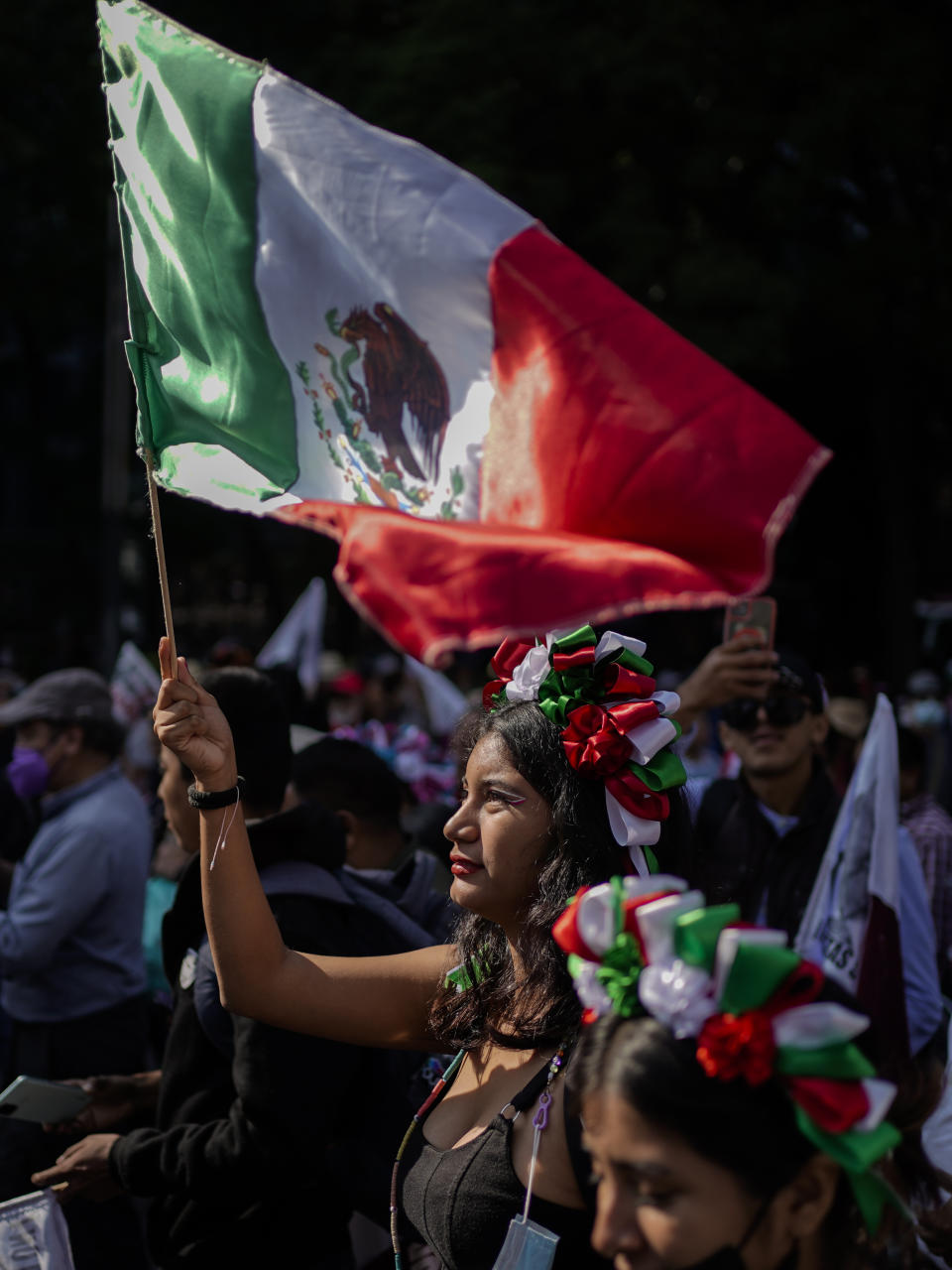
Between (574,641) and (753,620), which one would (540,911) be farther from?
(753,620)

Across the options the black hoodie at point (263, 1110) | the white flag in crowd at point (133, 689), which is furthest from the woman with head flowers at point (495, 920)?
the white flag in crowd at point (133, 689)

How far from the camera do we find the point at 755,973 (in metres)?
1.73

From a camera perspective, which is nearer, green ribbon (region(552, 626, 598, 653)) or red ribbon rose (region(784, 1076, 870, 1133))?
red ribbon rose (region(784, 1076, 870, 1133))

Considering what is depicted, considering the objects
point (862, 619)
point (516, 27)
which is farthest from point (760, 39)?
point (862, 619)

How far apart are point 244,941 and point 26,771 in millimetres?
3638

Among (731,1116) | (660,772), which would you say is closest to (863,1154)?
(731,1116)

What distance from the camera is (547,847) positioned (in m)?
2.48

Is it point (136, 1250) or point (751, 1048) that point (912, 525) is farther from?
point (751, 1048)

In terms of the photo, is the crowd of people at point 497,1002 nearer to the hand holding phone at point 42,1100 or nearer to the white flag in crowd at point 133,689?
the hand holding phone at point 42,1100

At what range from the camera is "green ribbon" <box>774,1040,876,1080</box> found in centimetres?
169

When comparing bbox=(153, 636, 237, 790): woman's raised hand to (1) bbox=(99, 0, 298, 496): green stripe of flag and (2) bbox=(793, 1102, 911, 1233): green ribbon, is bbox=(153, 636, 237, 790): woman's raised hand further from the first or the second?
(2) bbox=(793, 1102, 911, 1233): green ribbon

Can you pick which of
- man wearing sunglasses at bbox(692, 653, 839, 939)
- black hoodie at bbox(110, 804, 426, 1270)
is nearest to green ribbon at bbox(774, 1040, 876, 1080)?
black hoodie at bbox(110, 804, 426, 1270)

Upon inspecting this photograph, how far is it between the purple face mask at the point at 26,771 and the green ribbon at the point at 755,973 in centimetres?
460

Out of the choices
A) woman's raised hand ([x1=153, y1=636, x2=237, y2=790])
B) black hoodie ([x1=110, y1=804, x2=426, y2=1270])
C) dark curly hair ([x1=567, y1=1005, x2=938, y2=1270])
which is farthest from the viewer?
black hoodie ([x1=110, y1=804, x2=426, y2=1270])
